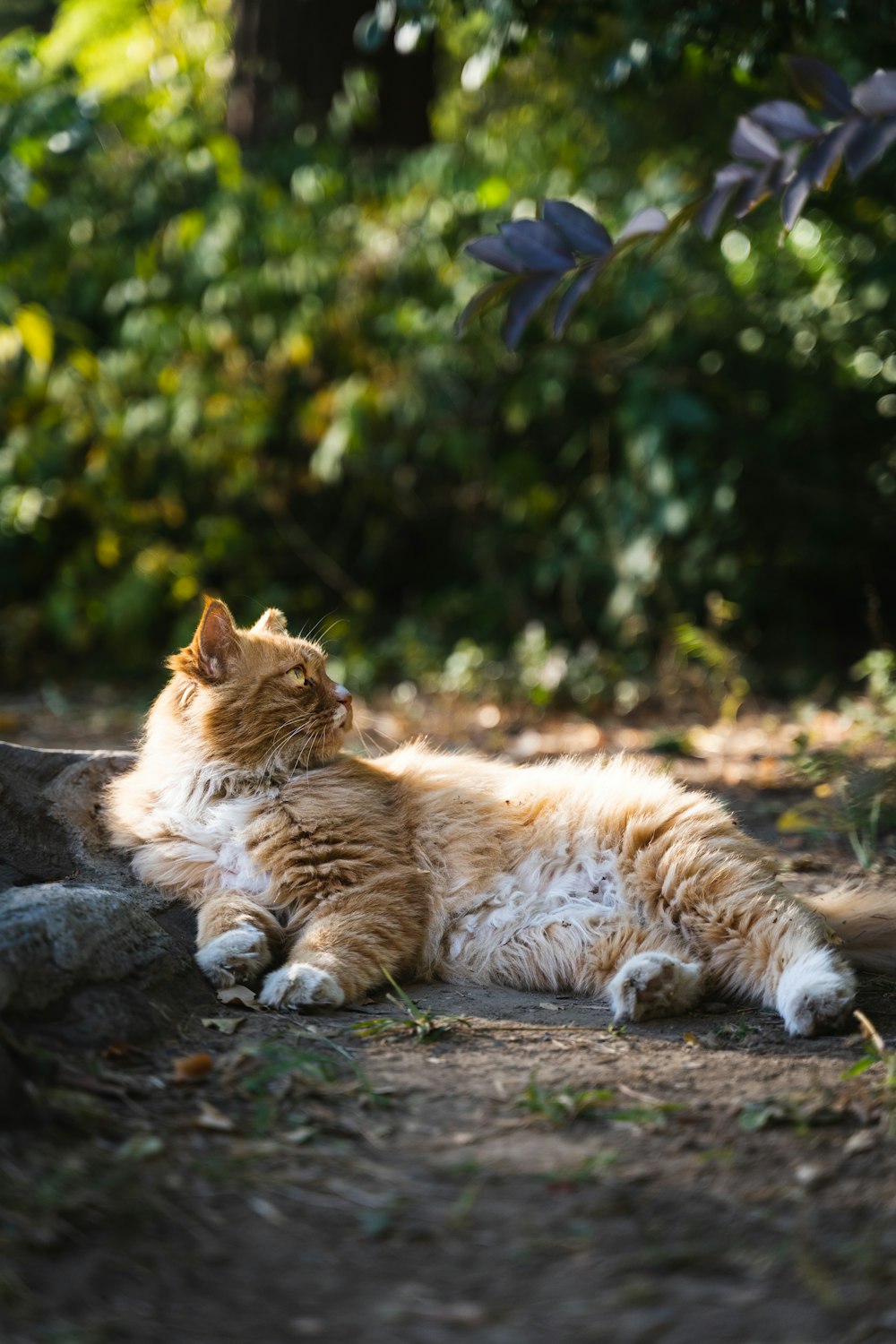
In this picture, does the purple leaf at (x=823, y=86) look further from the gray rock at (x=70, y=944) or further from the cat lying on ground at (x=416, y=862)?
the gray rock at (x=70, y=944)

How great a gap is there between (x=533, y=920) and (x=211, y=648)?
4.02ft

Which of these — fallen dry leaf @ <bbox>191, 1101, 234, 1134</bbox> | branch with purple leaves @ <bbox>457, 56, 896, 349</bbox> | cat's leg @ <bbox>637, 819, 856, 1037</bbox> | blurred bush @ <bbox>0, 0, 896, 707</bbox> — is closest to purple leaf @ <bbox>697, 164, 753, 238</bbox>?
branch with purple leaves @ <bbox>457, 56, 896, 349</bbox>

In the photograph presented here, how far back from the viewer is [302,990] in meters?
2.88

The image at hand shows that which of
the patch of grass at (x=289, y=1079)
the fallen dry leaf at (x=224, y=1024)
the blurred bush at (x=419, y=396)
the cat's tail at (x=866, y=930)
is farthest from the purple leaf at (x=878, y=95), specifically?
the blurred bush at (x=419, y=396)

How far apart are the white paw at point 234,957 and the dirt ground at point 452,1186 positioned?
0.12m

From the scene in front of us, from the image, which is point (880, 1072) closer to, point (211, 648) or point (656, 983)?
point (656, 983)

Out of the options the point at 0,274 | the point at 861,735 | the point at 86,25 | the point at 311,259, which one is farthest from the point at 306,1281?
the point at 86,25

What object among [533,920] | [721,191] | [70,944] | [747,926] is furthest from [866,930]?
[70,944]

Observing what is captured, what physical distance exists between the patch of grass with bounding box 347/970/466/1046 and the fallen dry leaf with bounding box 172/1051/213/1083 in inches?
16.4

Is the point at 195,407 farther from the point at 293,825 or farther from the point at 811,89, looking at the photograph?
the point at 811,89

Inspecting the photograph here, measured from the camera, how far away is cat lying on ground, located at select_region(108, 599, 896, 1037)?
301 cm

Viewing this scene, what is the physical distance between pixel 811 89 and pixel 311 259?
5327 millimetres

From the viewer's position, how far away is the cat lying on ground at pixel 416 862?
3010mm

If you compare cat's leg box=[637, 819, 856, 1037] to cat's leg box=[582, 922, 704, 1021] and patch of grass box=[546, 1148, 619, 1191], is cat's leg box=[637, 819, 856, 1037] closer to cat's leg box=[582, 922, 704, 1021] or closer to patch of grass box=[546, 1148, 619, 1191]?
cat's leg box=[582, 922, 704, 1021]
